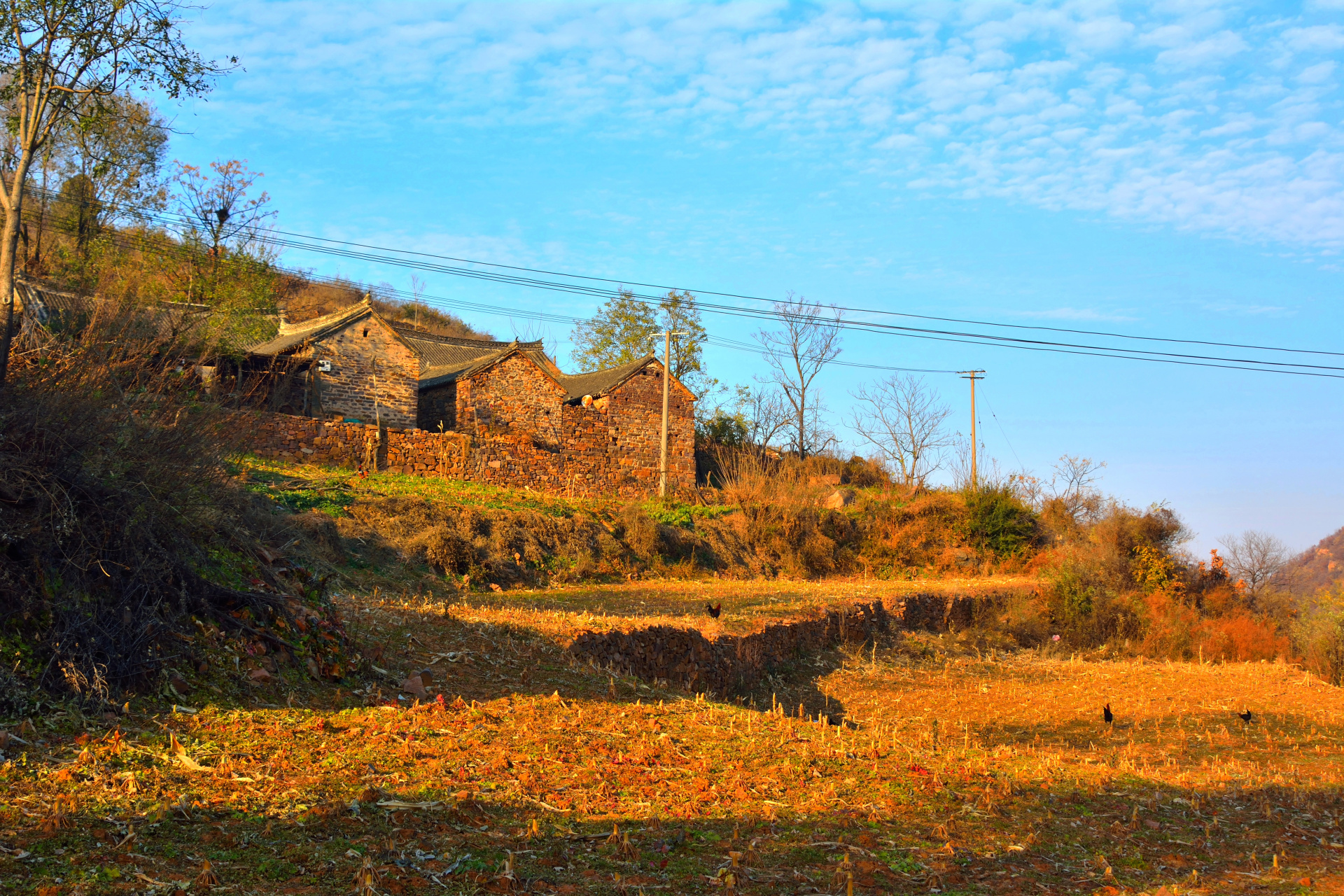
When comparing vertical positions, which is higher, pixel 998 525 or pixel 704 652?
pixel 998 525

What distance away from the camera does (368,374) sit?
105ft

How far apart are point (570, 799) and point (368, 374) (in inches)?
1153

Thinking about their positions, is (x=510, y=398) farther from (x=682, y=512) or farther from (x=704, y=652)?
(x=704, y=652)

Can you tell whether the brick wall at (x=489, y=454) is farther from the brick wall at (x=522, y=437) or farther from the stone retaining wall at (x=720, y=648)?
the stone retaining wall at (x=720, y=648)

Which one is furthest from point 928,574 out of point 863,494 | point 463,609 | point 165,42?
point 165,42

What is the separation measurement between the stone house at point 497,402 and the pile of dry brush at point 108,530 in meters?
20.2

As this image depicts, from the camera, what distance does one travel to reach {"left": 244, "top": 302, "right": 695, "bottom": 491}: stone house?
30688 mm

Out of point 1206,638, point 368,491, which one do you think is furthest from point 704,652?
point 1206,638

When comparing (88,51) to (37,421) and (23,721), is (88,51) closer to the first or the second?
(37,421)

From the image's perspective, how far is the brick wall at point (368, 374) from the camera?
31297mm

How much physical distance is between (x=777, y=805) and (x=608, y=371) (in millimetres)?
33557

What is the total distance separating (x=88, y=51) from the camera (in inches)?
343

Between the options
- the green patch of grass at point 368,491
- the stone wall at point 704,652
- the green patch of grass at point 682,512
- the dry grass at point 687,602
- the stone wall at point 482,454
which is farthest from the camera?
the green patch of grass at point 682,512

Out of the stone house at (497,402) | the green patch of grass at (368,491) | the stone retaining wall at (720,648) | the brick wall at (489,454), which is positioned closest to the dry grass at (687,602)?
the stone retaining wall at (720,648)
